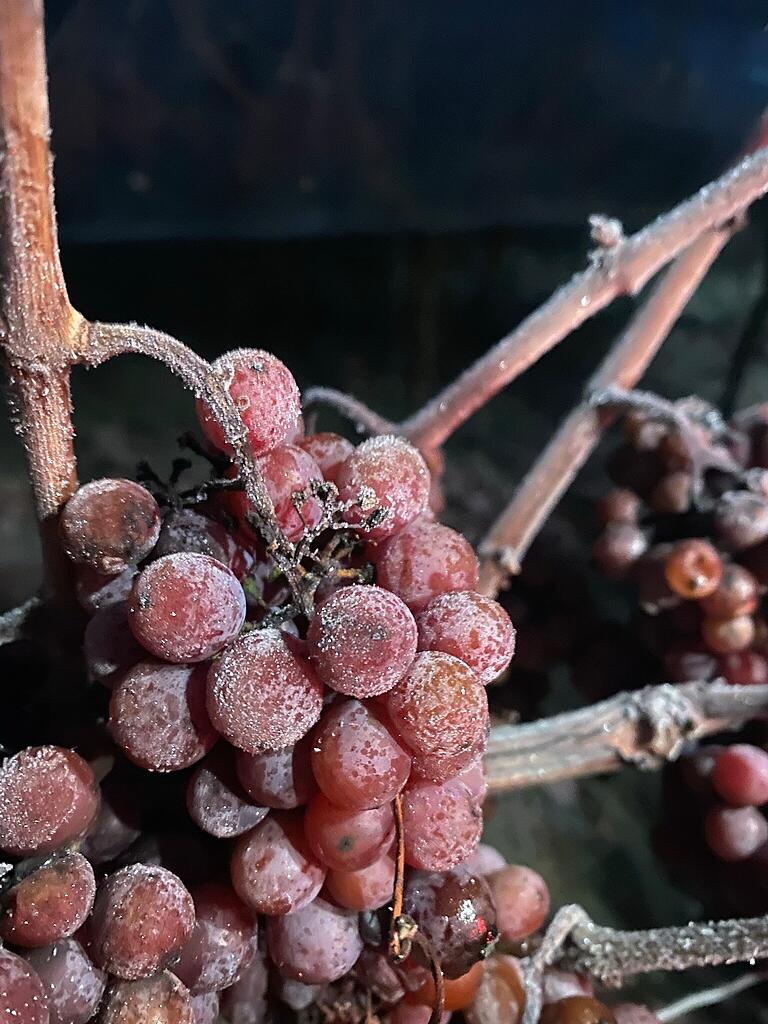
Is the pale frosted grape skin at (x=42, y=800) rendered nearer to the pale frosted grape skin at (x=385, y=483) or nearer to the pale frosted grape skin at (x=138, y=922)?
the pale frosted grape skin at (x=138, y=922)

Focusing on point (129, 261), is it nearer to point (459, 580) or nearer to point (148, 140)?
point (148, 140)

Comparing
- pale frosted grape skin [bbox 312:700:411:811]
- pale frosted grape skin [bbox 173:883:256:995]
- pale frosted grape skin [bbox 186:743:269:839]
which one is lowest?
pale frosted grape skin [bbox 173:883:256:995]

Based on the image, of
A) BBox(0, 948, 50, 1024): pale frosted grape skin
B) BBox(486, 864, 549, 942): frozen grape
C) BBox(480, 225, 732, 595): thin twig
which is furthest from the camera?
BBox(480, 225, 732, 595): thin twig

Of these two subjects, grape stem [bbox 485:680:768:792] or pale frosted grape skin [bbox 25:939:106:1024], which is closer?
pale frosted grape skin [bbox 25:939:106:1024]

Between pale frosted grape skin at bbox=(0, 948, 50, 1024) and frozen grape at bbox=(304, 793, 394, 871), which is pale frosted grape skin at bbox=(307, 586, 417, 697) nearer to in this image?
frozen grape at bbox=(304, 793, 394, 871)

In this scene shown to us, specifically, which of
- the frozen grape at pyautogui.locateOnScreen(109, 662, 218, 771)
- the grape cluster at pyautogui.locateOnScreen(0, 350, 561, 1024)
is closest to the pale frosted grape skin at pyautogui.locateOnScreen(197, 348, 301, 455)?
the grape cluster at pyautogui.locateOnScreen(0, 350, 561, 1024)

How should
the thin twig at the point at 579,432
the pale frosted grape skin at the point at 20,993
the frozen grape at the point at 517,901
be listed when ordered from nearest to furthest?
1. the pale frosted grape skin at the point at 20,993
2. the frozen grape at the point at 517,901
3. the thin twig at the point at 579,432

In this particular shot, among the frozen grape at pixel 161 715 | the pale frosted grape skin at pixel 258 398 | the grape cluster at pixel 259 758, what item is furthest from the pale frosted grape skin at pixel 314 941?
the pale frosted grape skin at pixel 258 398

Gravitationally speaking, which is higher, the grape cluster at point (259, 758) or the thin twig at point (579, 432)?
the thin twig at point (579, 432)
